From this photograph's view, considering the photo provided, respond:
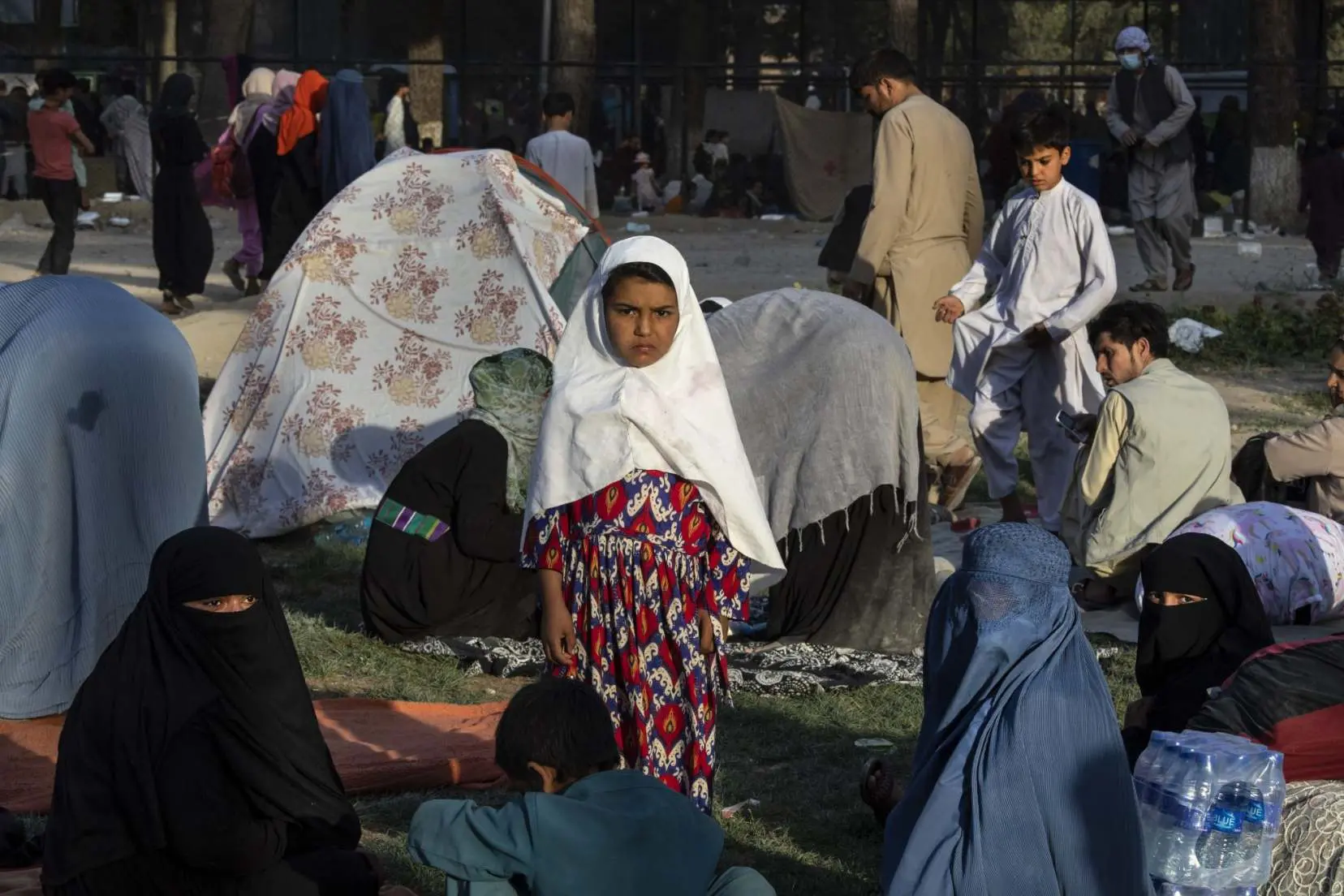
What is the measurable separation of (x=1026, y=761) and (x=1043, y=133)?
13.0 ft

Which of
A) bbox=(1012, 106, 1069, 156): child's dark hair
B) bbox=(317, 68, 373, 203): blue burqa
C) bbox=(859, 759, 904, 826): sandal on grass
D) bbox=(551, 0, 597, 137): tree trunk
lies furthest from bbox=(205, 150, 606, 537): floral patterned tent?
bbox=(551, 0, 597, 137): tree trunk

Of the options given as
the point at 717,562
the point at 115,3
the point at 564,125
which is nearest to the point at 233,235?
the point at 115,3

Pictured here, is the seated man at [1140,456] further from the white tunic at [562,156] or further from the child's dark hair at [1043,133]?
the white tunic at [562,156]

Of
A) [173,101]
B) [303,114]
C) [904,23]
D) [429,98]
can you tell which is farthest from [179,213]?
[904,23]

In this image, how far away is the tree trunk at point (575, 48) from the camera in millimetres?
18672

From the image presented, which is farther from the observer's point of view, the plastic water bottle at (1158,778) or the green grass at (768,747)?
the green grass at (768,747)

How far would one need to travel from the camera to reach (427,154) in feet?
24.7

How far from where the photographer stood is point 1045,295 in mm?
6422

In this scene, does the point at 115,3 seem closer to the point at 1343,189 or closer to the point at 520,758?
the point at 1343,189

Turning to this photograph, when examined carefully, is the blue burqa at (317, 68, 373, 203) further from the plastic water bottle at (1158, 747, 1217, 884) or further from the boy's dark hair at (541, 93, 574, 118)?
the plastic water bottle at (1158, 747, 1217, 884)

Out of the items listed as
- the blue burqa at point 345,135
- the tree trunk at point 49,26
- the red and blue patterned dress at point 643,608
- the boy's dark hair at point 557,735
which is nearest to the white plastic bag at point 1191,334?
the blue burqa at point 345,135

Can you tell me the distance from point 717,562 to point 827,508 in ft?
6.42

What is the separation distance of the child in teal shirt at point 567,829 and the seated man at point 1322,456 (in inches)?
140

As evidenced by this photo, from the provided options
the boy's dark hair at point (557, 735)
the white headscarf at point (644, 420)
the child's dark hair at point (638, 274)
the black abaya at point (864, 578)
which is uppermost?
the child's dark hair at point (638, 274)
